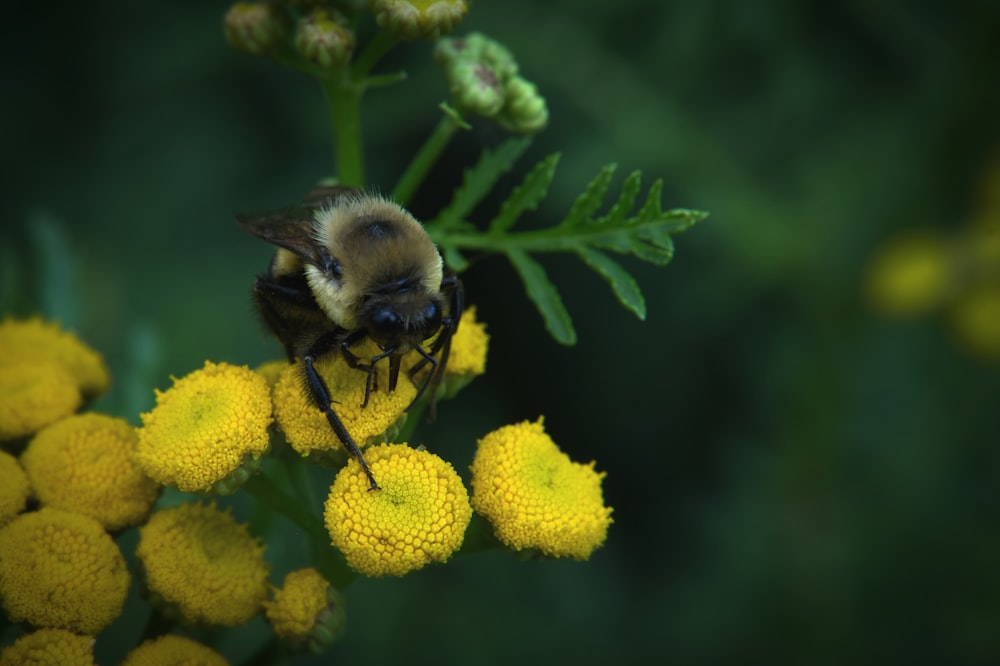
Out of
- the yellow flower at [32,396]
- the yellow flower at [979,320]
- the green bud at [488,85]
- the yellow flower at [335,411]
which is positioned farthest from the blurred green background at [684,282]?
the yellow flower at [335,411]

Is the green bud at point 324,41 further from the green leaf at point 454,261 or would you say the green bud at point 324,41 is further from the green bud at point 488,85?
the green leaf at point 454,261

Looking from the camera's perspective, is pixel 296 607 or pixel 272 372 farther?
pixel 272 372

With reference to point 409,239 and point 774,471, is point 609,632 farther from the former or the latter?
point 409,239

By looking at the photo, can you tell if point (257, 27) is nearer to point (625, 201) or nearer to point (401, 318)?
point (401, 318)

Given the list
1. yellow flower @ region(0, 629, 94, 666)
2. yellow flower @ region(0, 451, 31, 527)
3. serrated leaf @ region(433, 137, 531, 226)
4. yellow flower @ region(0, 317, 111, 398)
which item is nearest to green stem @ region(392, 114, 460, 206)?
serrated leaf @ region(433, 137, 531, 226)

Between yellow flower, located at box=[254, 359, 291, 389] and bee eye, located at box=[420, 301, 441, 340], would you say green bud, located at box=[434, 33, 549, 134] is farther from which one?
yellow flower, located at box=[254, 359, 291, 389]

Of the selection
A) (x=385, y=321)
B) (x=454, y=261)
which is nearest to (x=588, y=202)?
(x=454, y=261)

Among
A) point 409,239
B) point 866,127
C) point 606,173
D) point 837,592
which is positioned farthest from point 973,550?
point 409,239
